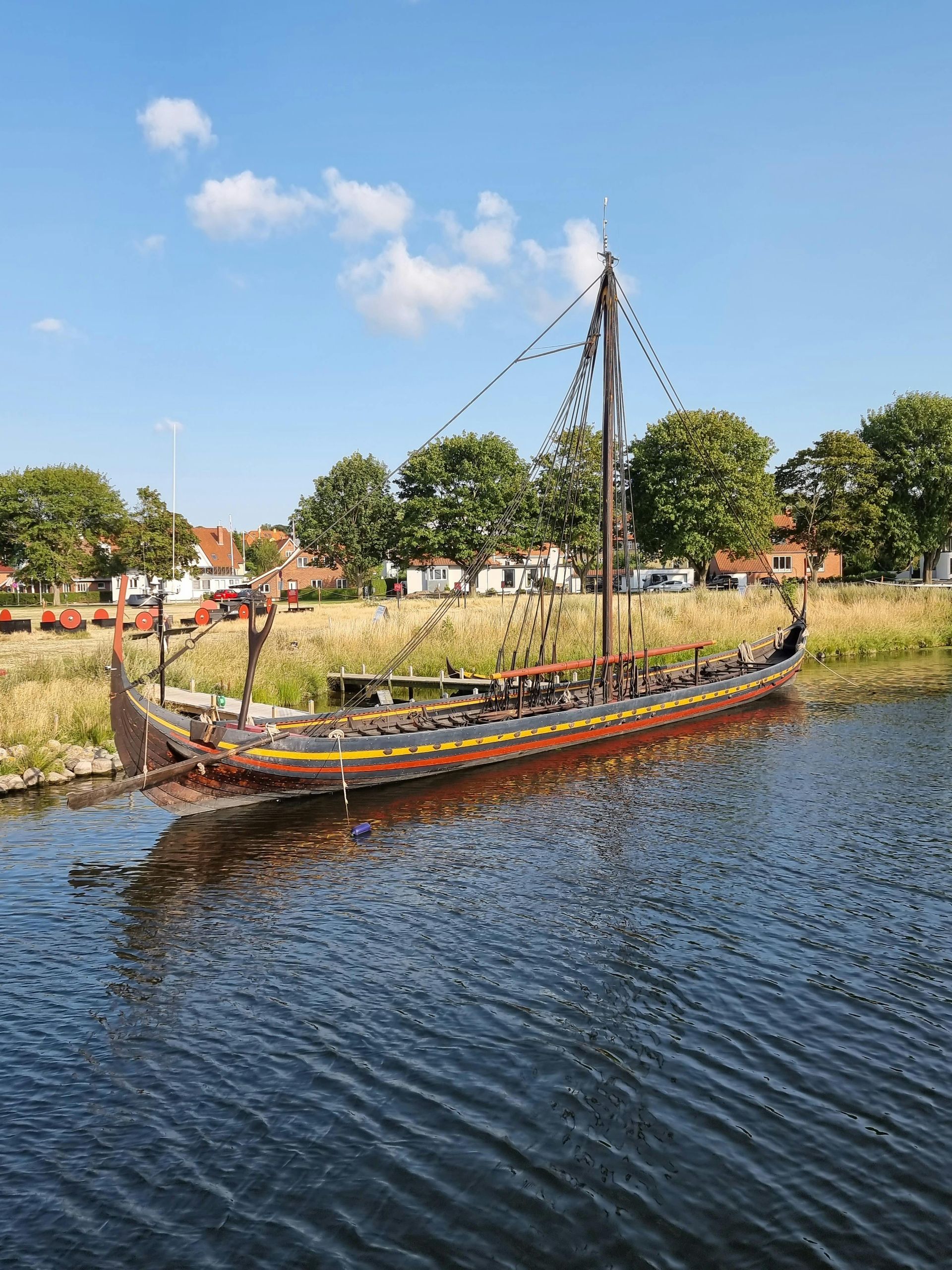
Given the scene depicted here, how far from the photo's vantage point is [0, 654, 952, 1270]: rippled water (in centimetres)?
872

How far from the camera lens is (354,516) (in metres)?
90.3

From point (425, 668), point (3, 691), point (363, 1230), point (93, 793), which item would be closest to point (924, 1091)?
point (363, 1230)

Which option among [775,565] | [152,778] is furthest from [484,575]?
[152,778]

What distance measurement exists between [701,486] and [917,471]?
2192 centimetres

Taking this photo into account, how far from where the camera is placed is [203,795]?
2262cm

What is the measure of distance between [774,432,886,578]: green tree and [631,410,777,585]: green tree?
5418 mm

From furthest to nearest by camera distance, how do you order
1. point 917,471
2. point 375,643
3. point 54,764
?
point 917,471
point 375,643
point 54,764

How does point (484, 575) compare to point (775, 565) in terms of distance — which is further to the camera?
point (775, 565)

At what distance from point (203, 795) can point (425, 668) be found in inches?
771

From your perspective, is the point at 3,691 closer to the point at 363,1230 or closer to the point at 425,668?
the point at 425,668

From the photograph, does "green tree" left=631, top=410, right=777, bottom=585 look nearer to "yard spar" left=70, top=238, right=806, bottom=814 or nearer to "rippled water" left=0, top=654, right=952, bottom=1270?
"yard spar" left=70, top=238, right=806, bottom=814

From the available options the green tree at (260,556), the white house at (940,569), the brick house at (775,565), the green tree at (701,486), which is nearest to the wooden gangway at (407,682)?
the green tree at (701,486)

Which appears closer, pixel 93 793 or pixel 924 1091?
pixel 924 1091

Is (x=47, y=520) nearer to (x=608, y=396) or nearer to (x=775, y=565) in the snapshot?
(x=608, y=396)
